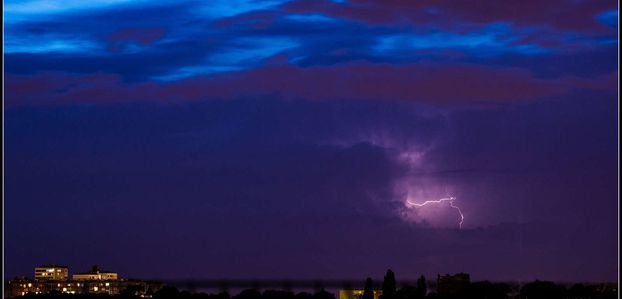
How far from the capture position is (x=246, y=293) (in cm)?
17025

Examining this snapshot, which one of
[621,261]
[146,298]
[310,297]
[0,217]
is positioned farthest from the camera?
[146,298]

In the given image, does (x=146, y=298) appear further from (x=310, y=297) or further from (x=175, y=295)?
(x=310, y=297)

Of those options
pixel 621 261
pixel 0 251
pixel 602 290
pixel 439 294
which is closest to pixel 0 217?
pixel 0 251

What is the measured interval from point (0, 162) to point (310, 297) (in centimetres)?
13390

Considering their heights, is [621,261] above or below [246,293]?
below

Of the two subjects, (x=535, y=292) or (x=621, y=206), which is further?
(x=535, y=292)

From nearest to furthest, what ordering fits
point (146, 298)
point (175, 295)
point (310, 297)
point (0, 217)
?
point (0, 217) < point (310, 297) < point (175, 295) < point (146, 298)

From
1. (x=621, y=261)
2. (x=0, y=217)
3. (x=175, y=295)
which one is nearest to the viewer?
(x=621, y=261)

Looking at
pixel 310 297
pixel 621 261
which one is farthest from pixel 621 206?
pixel 310 297

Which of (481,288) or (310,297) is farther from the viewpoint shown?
(481,288)

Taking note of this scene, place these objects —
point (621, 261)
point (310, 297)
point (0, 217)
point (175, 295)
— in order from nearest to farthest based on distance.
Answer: point (621, 261) → point (0, 217) → point (310, 297) → point (175, 295)

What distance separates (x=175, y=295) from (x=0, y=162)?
479 ft

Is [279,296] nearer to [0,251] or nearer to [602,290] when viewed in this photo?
[602,290]

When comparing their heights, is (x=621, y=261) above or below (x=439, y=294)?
below
